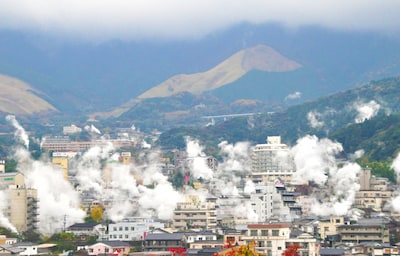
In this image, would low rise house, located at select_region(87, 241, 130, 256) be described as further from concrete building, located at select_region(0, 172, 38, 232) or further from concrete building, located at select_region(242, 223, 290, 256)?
concrete building, located at select_region(0, 172, 38, 232)

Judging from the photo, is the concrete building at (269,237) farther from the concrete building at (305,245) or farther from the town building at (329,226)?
the town building at (329,226)

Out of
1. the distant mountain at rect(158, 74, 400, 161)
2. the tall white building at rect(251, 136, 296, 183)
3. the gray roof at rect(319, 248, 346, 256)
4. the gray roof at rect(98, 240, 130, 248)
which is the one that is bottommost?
the gray roof at rect(319, 248, 346, 256)

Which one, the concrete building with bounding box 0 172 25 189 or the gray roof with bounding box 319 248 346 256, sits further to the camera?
the concrete building with bounding box 0 172 25 189

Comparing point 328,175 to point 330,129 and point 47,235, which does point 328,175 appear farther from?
point 330,129

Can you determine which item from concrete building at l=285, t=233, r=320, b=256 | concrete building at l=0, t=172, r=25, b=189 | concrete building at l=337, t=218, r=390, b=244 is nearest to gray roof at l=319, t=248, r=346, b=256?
concrete building at l=285, t=233, r=320, b=256

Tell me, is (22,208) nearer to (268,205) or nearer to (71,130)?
(268,205)

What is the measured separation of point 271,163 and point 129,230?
125ft

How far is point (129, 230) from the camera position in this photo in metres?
68.4

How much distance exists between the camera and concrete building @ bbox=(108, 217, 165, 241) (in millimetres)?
67562

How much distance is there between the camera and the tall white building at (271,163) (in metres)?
99.2

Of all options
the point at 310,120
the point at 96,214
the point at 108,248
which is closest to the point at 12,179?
the point at 96,214

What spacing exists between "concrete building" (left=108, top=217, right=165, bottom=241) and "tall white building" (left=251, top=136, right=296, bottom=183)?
26.2 m

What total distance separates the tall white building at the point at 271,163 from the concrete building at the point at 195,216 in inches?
790

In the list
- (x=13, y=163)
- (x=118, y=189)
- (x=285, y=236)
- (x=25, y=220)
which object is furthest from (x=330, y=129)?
(x=285, y=236)
